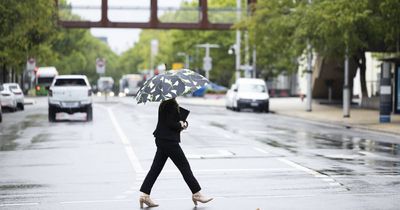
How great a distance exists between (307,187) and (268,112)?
3604 centimetres

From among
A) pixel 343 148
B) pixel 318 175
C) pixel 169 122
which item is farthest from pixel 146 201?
pixel 343 148

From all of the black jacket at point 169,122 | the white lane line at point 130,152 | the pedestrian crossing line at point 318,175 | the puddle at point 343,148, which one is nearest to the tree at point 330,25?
the puddle at point 343,148

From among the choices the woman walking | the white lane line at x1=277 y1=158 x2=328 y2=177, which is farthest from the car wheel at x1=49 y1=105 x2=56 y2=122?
the woman walking

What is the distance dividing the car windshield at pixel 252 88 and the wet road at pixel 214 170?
2258cm

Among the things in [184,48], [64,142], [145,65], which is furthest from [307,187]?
[145,65]

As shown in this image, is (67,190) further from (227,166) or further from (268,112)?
(268,112)

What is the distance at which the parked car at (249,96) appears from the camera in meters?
48.6

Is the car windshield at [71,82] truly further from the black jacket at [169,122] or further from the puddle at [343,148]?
the black jacket at [169,122]

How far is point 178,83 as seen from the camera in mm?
11070

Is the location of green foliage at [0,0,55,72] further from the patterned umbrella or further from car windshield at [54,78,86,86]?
the patterned umbrella

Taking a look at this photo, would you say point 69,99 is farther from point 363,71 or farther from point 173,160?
point 173,160

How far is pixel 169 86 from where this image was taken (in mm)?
11000

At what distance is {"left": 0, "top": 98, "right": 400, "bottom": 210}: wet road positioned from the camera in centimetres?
1187

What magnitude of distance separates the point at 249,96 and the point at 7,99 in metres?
13.6
